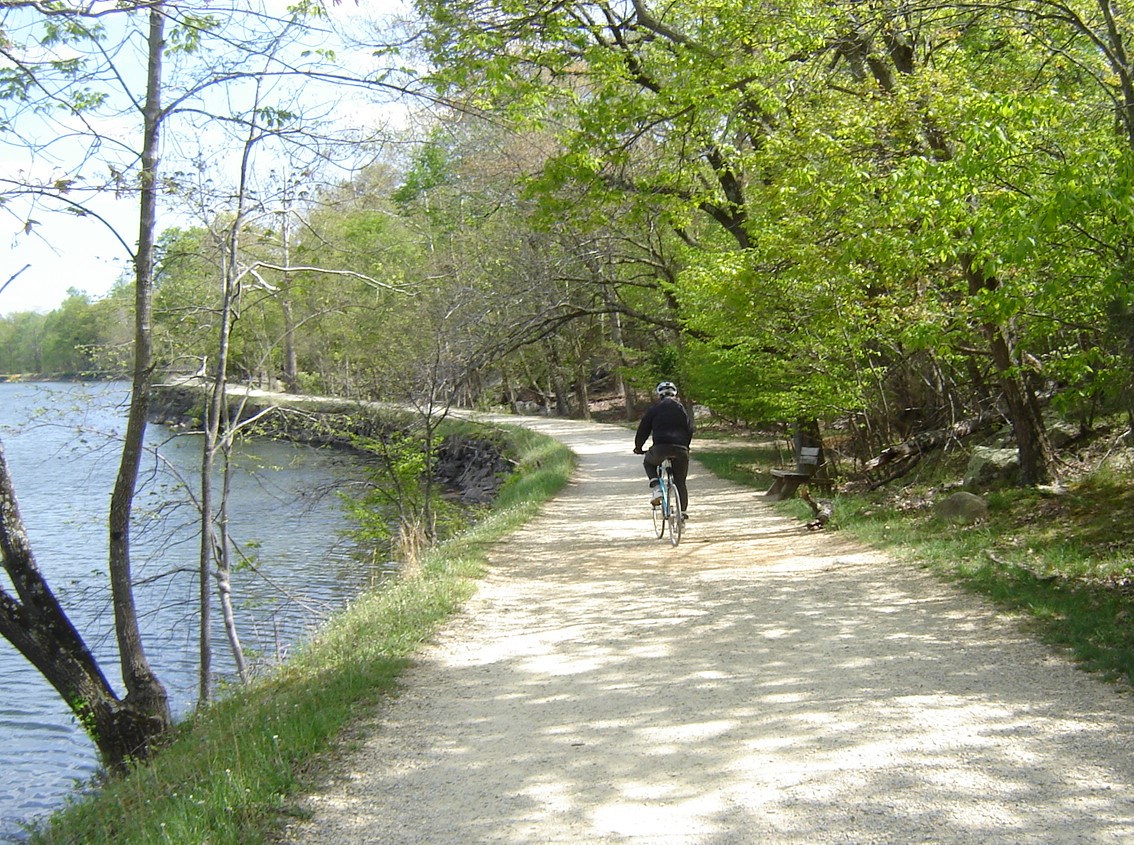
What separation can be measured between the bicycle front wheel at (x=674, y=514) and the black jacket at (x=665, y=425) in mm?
557

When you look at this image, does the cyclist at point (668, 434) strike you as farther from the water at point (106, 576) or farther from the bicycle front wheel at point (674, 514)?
the water at point (106, 576)

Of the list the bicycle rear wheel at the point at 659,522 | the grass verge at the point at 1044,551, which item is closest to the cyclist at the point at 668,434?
the bicycle rear wheel at the point at 659,522

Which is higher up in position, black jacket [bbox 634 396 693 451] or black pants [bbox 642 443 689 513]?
black jacket [bbox 634 396 693 451]

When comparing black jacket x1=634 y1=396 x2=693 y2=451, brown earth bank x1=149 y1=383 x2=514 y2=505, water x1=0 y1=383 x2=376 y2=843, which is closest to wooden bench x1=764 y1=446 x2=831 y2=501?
black jacket x1=634 y1=396 x2=693 y2=451

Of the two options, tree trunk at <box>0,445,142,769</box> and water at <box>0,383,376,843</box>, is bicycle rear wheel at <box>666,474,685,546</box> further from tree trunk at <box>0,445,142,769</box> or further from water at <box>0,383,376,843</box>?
tree trunk at <box>0,445,142,769</box>

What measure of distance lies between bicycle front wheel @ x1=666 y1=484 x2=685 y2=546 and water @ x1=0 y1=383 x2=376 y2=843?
14.2 ft

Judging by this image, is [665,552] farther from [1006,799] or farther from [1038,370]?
[1006,799]

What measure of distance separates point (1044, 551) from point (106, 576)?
13.5 meters

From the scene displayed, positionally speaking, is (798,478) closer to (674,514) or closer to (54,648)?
(674,514)

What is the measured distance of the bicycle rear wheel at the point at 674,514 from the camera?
11.7m

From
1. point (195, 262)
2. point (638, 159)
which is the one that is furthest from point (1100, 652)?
point (638, 159)

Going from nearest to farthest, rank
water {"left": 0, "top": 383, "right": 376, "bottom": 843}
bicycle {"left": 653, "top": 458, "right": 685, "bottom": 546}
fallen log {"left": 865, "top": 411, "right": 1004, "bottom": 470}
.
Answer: water {"left": 0, "top": 383, "right": 376, "bottom": 843}
bicycle {"left": 653, "top": 458, "right": 685, "bottom": 546}
fallen log {"left": 865, "top": 411, "right": 1004, "bottom": 470}

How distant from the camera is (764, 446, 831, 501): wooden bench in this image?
1569 cm

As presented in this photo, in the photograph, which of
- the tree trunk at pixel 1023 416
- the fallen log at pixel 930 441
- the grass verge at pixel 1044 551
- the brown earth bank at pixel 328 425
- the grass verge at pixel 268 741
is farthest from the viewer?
the fallen log at pixel 930 441
